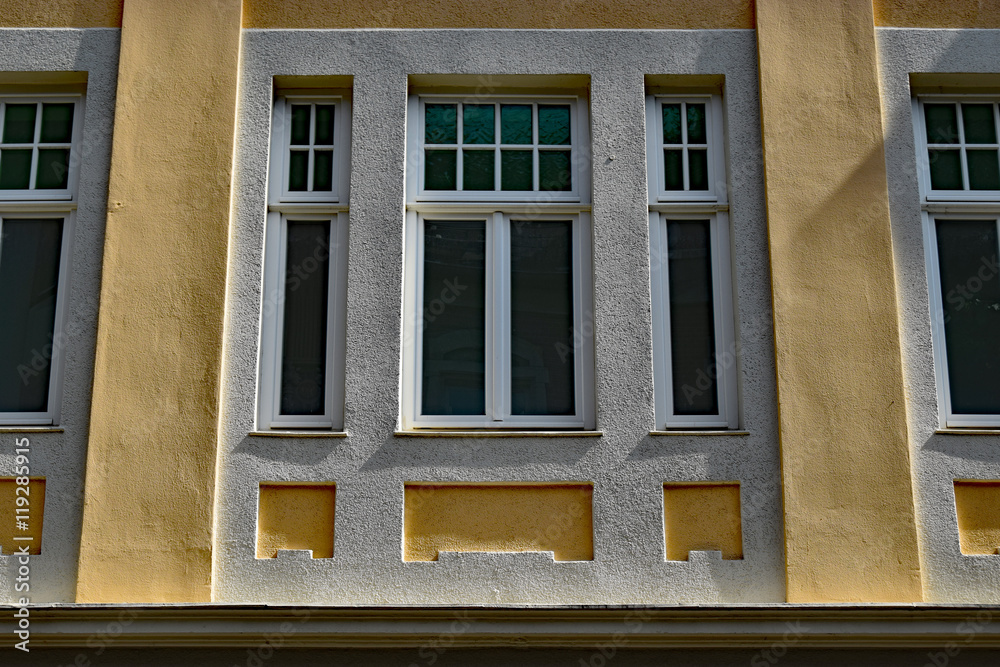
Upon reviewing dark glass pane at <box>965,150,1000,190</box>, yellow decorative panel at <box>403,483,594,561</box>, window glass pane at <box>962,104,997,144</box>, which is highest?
window glass pane at <box>962,104,997,144</box>

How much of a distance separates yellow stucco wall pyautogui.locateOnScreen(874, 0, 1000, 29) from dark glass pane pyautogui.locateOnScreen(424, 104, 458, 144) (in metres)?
3.05

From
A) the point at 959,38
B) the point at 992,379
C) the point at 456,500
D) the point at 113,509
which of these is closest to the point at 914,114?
the point at 959,38

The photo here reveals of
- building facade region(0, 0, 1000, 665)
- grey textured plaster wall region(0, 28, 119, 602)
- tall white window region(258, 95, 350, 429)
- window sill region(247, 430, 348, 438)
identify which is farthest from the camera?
tall white window region(258, 95, 350, 429)

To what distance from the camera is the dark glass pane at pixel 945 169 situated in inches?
307

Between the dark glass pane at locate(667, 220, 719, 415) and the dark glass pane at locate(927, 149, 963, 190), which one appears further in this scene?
the dark glass pane at locate(927, 149, 963, 190)

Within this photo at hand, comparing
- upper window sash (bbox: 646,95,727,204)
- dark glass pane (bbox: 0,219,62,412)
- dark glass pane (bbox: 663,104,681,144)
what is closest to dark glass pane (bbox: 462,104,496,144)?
upper window sash (bbox: 646,95,727,204)

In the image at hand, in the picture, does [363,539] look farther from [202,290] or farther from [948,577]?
[948,577]

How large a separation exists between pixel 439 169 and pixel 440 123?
36cm

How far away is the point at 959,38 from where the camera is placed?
7.83 meters

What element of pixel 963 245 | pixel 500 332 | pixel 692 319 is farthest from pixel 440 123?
pixel 963 245

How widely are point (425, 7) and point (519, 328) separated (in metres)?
2.38

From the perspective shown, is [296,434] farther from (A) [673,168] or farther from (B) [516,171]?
(A) [673,168]

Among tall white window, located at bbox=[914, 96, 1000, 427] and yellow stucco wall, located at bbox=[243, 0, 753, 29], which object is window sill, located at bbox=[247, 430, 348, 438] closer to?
yellow stucco wall, located at bbox=[243, 0, 753, 29]

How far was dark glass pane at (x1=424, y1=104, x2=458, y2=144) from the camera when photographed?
26.0 ft
